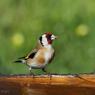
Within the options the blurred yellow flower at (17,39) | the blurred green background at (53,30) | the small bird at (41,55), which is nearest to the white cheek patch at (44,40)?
the small bird at (41,55)

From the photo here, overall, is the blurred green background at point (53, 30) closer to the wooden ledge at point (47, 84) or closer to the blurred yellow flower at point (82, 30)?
the blurred yellow flower at point (82, 30)

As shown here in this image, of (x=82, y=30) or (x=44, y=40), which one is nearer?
(x=44, y=40)

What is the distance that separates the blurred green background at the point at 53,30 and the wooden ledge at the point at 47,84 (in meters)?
1.64

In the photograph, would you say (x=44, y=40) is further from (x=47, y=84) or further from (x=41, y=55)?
(x=47, y=84)

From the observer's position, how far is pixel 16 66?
12.3 feet

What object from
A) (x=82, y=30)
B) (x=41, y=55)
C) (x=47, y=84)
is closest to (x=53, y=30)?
(x=82, y=30)

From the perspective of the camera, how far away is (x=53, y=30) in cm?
391

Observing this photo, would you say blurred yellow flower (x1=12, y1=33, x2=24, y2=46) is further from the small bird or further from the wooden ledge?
the wooden ledge

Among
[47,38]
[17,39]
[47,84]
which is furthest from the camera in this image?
[17,39]

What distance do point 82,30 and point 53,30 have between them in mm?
215

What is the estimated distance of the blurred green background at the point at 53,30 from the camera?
12.2 feet

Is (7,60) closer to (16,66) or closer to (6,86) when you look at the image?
(16,66)

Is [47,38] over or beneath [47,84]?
over

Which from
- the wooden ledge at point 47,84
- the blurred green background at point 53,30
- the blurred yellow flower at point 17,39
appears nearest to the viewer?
the wooden ledge at point 47,84
